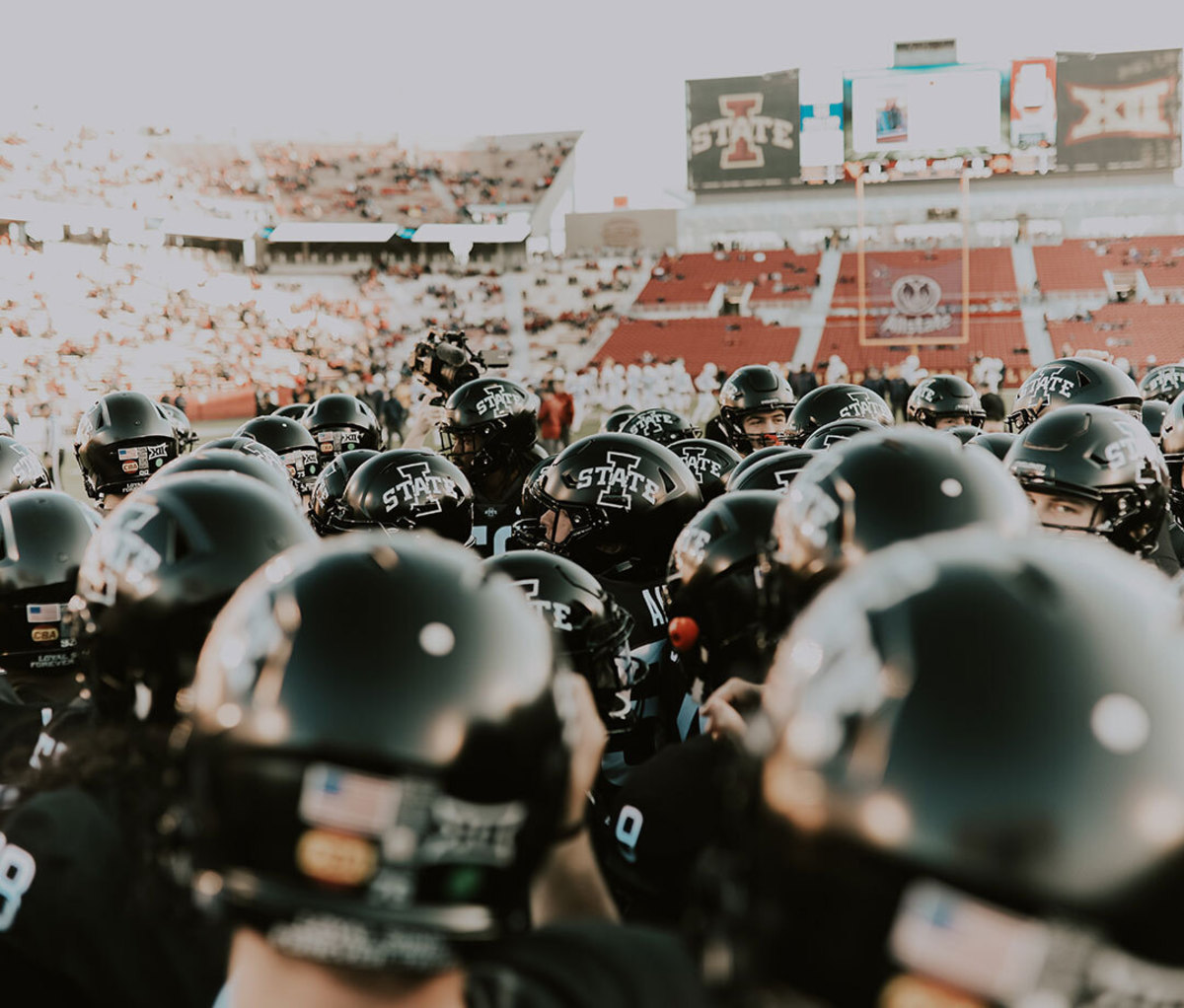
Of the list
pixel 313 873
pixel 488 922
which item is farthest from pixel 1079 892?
pixel 313 873

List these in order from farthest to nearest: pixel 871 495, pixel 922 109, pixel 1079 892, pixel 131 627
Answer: pixel 922 109 → pixel 871 495 → pixel 131 627 → pixel 1079 892

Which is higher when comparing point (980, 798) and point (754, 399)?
point (980, 798)

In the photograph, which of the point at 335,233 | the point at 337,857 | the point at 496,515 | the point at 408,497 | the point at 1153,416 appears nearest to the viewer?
the point at 337,857

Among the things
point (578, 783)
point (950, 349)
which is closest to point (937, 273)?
point (950, 349)

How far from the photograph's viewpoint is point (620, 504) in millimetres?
4762

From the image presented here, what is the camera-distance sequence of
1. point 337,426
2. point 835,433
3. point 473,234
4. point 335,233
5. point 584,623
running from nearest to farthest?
point 584,623, point 835,433, point 337,426, point 335,233, point 473,234

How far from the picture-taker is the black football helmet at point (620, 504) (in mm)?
4777

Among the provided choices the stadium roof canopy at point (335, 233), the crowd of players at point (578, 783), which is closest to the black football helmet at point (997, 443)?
the crowd of players at point (578, 783)

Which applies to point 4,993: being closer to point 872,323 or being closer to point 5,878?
point 5,878

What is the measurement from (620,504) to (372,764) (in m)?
3.37

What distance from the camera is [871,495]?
2797 millimetres

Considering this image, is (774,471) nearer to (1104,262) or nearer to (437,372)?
(437,372)

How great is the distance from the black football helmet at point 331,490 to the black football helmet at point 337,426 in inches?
133

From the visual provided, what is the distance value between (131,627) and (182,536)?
217 mm
